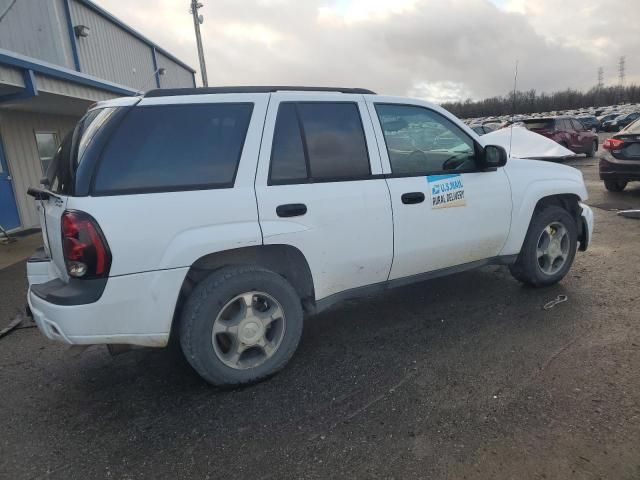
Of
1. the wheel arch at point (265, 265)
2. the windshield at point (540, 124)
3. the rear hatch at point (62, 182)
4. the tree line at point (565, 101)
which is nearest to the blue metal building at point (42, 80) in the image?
the rear hatch at point (62, 182)

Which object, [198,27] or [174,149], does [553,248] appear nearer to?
[174,149]

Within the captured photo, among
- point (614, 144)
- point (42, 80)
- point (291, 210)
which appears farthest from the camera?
point (614, 144)

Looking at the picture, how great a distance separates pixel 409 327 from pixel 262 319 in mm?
1400

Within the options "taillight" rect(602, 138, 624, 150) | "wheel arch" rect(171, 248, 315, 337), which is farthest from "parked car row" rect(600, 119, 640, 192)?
"wheel arch" rect(171, 248, 315, 337)

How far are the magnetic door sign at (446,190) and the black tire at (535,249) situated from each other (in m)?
1.02

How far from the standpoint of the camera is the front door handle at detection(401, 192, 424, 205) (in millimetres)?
3383

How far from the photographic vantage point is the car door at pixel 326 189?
2961 mm

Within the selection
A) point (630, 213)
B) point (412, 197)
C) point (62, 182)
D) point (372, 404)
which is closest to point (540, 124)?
point (630, 213)

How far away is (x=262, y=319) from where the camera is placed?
302 cm

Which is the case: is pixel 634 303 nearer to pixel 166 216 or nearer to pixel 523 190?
pixel 523 190

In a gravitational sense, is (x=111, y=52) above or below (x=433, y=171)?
above

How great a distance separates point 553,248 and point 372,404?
2737 mm

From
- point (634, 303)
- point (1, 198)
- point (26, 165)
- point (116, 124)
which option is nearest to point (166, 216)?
point (116, 124)

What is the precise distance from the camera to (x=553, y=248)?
4.43m
